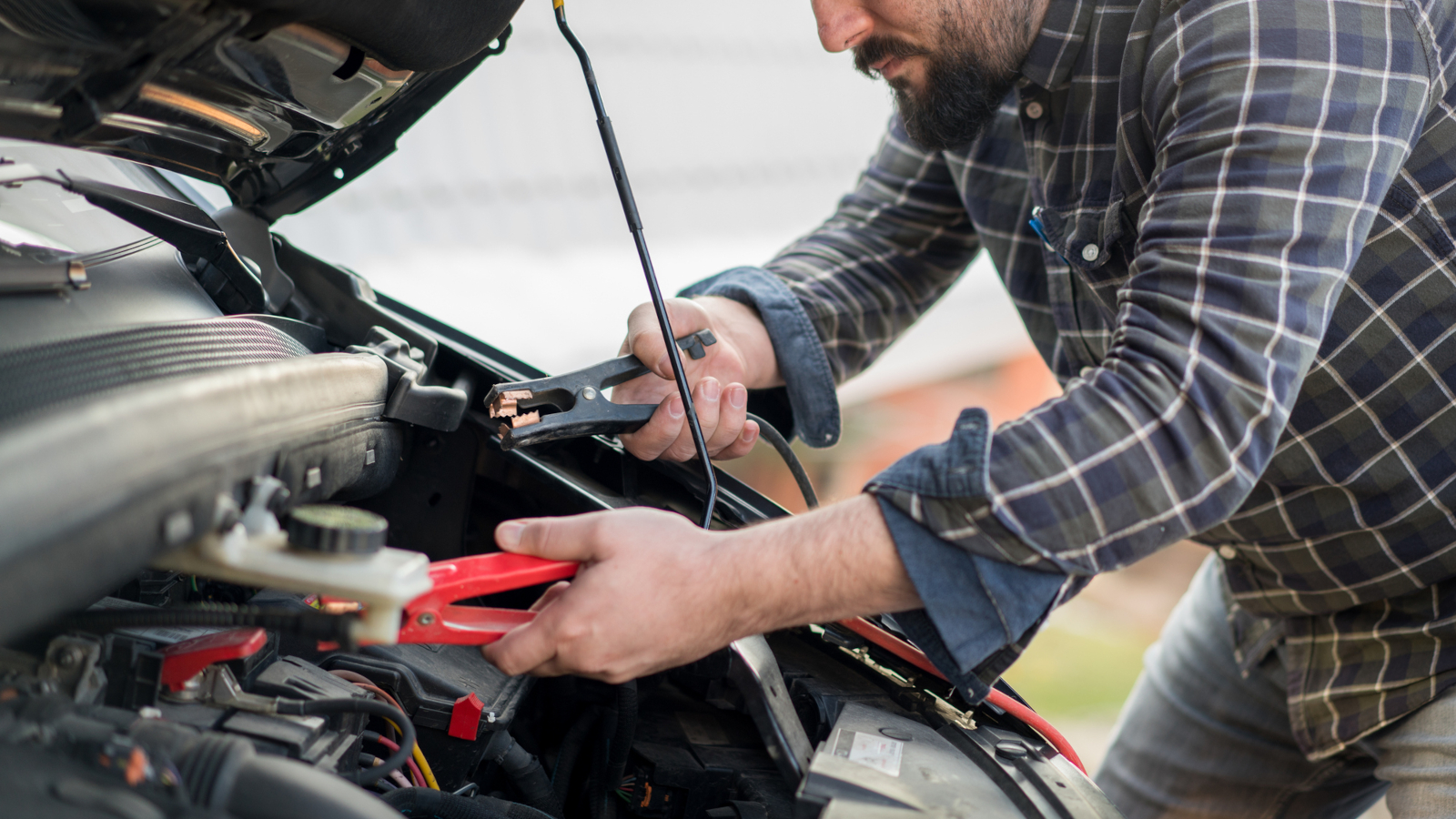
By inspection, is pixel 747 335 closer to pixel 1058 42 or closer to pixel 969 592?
pixel 1058 42

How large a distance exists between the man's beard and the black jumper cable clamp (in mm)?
447

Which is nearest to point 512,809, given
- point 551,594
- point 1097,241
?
point 551,594

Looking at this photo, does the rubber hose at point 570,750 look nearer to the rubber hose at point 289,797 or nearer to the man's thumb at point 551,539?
the man's thumb at point 551,539

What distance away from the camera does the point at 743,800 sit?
0.92m

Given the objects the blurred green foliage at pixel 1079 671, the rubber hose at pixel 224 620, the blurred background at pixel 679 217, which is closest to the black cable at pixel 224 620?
the rubber hose at pixel 224 620

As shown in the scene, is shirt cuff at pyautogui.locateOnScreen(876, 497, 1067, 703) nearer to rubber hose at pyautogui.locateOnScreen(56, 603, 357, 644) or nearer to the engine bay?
the engine bay

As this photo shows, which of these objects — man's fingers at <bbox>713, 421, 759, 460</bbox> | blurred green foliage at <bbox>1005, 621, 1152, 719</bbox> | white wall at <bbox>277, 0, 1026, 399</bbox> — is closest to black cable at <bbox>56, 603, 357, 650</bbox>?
man's fingers at <bbox>713, 421, 759, 460</bbox>

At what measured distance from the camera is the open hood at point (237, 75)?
2.30ft

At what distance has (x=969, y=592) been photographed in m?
0.75

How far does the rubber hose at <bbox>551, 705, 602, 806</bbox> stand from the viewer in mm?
976

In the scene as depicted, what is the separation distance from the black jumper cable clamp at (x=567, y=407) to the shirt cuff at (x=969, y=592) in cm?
37

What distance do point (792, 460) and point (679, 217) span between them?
3.40 metres

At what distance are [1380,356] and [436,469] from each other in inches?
38.4

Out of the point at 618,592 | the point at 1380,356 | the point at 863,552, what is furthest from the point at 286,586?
the point at 1380,356
